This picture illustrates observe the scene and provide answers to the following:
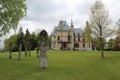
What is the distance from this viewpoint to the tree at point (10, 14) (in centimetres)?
3750

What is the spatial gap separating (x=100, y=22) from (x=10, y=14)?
19.1 m

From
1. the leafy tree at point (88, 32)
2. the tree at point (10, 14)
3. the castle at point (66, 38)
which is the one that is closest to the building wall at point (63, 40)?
the castle at point (66, 38)

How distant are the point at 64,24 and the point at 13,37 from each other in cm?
2839

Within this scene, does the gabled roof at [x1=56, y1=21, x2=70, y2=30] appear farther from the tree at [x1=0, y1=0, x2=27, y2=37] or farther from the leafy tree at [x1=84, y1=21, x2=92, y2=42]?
the tree at [x1=0, y1=0, x2=27, y2=37]

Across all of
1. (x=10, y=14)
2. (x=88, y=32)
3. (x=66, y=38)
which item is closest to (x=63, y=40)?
(x=66, y=38)

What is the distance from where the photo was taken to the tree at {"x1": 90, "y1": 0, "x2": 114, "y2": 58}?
4806 cm

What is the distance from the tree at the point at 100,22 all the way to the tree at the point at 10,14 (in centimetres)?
1642

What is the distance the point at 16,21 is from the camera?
38750 mm

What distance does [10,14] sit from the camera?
125 feet

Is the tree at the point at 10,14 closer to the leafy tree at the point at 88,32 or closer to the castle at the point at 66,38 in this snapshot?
the leafy tree at the point at 88,32

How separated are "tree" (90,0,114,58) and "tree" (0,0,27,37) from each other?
16415 mm

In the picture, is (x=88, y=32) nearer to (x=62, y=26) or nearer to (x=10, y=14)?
(x=10, y=14)

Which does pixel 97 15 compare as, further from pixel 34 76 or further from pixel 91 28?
pixel 34 76

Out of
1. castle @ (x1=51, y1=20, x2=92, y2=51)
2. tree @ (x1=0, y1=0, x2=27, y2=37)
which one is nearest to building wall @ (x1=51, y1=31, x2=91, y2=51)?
castle @ (x1=51, y1=20, x2=92, y2=51)
